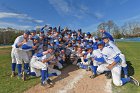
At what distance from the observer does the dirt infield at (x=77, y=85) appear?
6.73 m

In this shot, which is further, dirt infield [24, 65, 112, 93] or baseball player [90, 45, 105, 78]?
baseball player [90, 45, 105, 78]

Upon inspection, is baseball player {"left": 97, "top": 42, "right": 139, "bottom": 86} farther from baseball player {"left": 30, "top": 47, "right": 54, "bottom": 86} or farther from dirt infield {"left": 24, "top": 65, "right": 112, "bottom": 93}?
baseball player {"left": 30, "top": 47, "right": 54, "bottom": 86}

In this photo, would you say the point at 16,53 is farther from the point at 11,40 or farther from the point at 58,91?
the point at 11,40

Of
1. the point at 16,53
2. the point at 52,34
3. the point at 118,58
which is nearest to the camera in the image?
the point at 118,58

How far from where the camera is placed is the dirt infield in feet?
22.1

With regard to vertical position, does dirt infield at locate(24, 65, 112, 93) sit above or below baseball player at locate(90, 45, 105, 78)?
below

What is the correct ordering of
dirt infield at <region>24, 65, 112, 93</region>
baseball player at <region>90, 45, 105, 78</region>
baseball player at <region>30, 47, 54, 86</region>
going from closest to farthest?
dirt infield at <region>24, 65, 112, 93</region> → baseball player at <region>30, 47, 54, 86</region> → baseball player at <region>90, 45, 105, 78</region>

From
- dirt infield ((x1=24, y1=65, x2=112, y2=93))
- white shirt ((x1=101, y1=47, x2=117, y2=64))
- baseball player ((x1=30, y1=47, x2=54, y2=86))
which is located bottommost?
dirt infield ((x1=24, y1=65, x2=112, y2=93))

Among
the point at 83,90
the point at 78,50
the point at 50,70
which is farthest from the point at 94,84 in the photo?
the point at 78,50

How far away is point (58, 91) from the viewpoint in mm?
6676

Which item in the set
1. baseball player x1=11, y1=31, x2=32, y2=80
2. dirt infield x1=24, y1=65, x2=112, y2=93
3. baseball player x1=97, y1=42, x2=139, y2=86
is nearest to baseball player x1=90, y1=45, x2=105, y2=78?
dirt infield x1=24, y1=65, x2=112, y2=93

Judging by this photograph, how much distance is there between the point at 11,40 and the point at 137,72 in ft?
180

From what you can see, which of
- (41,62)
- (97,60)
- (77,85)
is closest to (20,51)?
(41,62)

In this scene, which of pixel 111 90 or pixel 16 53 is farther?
pixel 16 53
